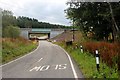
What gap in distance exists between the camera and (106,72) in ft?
41.9

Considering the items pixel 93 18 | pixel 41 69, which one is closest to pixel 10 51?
pixel 93 18

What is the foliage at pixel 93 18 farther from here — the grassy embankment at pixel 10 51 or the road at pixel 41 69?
the road at pixel 41 69

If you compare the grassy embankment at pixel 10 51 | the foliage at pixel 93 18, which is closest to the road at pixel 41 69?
A: the grassy embankment at pixel 10 51

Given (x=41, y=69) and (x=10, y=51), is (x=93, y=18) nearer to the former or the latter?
(x=10, y=51)

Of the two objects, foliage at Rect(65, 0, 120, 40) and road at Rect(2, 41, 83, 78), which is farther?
foliage at Rect(65, 0, 120, 40)

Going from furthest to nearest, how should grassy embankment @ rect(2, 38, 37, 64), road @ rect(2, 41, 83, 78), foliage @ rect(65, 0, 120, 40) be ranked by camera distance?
foliage @ rect(65, 0, 120, 40), grassy embankment @ rect(2, 38, 37, 64), road @ rect(2, 41, 83, 78)

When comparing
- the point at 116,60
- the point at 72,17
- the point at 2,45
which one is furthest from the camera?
the point at 72,17

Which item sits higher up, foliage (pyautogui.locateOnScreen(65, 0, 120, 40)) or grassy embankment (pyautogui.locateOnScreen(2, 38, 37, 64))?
foliage (pyautogui.locateOnScreen(65, 0, 120, 40))

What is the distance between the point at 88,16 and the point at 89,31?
357 centimetres

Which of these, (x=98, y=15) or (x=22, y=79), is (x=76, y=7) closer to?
(x=98, y=15)

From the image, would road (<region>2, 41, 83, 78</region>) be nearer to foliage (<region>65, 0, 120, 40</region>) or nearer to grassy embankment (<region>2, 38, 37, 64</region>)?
grassy embankment (<region>2, 38, 37, 64</region>)

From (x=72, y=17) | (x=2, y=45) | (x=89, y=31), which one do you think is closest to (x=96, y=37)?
(x=89, y=31)

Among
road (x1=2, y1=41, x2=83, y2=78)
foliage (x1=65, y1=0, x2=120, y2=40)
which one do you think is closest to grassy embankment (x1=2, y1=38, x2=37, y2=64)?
road (x1=2, y1=41, x2=83, y2=78)

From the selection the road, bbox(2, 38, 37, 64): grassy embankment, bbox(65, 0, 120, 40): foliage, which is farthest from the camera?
bbox(65, 0, 120, 40): foliage
